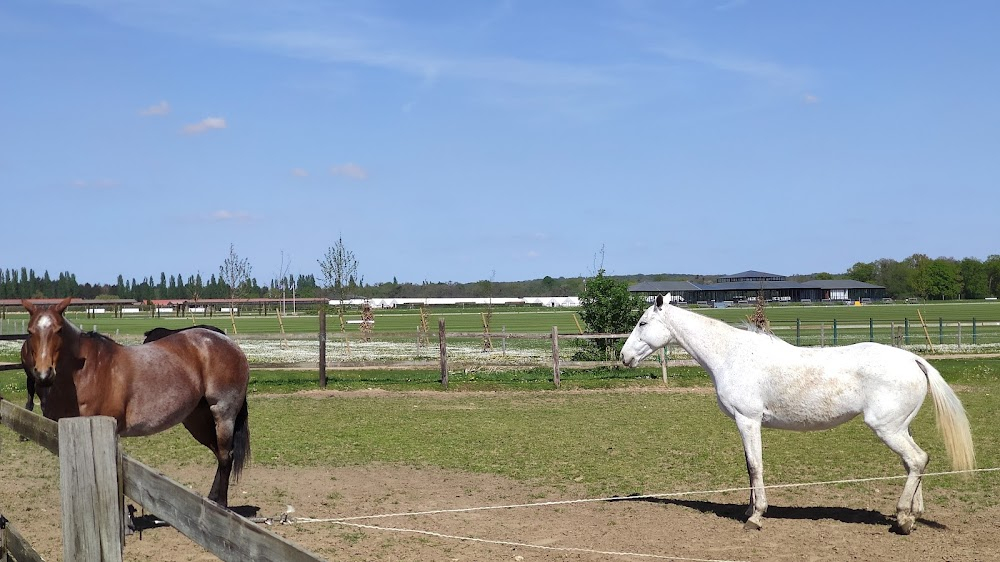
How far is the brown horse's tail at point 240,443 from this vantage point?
848 cm

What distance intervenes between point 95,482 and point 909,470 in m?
6.93

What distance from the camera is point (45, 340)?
6652 mm

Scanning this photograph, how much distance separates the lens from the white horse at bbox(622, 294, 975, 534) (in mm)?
7617

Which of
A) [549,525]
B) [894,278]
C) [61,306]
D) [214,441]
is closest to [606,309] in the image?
[549,525]

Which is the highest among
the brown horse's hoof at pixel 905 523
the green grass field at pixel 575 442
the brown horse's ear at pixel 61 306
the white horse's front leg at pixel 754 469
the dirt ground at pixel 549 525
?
the brown horse's ear at pixel 61 306

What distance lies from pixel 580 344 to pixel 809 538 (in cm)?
1983

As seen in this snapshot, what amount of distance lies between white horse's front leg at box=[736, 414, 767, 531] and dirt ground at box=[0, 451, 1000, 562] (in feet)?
0.60

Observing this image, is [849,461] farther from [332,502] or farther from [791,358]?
[332,502]

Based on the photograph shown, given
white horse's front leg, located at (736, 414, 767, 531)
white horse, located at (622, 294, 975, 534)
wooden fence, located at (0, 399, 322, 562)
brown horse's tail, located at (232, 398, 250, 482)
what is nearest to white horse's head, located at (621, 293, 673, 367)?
white horse, located at (622, 294, 975, 534)

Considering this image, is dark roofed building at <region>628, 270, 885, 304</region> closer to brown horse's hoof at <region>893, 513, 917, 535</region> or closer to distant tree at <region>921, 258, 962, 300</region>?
distant tree at <region>921, 258, 962, 300</region>

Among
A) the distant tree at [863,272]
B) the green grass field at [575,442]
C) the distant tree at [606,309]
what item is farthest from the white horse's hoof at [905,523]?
the distant tree at [863,272]

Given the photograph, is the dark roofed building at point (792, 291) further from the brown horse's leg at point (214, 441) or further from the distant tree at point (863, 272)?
the brown horse's leg at point (214, 441)

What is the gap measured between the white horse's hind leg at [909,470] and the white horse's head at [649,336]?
7.87 feet

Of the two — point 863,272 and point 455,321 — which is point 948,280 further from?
point 455,321
